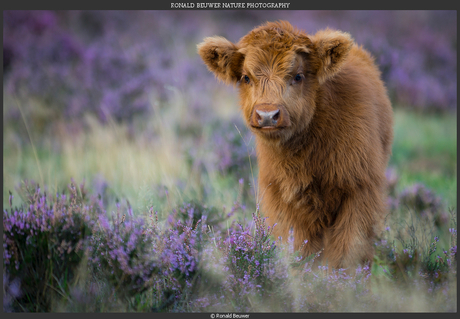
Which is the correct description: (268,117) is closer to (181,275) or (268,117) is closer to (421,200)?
(181,275)

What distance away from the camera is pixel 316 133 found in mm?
3574

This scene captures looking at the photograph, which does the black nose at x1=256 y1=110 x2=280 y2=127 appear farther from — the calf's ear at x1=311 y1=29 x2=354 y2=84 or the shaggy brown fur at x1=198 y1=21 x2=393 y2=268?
the calf's ear at x1=311 y1=29 x2=354 y2=84

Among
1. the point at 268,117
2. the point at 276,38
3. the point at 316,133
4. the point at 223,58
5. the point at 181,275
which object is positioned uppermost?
the point at 276,38

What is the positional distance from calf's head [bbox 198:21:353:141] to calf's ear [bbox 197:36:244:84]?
14 cm

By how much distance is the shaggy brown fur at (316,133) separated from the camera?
11.3ft

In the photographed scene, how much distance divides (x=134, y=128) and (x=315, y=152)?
5480mm

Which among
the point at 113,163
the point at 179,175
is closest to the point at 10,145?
the point at 113,163

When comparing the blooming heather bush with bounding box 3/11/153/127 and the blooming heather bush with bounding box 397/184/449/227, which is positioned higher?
the blooming heather bush with bounding box 3/11/153/127

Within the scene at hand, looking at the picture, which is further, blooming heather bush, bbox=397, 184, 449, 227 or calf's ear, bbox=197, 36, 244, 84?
blooming heather bush, bbox=397, 184, 449, 227

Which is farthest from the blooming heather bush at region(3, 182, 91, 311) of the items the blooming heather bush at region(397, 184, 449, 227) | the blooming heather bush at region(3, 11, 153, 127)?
the blooming heather bush at region(3, 11, 153, 127)

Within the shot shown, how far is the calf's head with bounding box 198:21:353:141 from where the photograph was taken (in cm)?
335

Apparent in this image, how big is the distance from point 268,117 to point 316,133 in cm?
61
